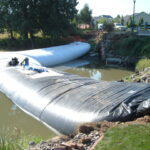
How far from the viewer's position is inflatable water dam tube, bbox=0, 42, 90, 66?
14609mm

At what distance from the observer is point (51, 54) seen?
16391 mm

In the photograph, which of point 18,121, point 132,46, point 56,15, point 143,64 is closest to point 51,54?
point 56,15

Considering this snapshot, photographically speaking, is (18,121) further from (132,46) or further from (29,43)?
(29,43)

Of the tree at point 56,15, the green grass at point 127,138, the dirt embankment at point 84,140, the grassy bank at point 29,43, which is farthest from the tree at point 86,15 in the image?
the green grass at point 127,138

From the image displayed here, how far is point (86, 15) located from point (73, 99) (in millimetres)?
27851

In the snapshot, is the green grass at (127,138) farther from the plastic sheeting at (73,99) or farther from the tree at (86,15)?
the tree at (86,15)

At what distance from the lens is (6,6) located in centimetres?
1980

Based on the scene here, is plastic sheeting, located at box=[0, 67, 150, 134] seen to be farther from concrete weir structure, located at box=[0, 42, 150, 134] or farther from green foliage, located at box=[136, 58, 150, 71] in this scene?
green foliage, located at box=[136, 58, 150, 71]

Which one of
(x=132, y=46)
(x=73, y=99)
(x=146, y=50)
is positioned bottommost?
(x=73, y=99)

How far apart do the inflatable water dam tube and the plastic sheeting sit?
201 inches

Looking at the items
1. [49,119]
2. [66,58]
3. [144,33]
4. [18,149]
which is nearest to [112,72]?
[66,58]

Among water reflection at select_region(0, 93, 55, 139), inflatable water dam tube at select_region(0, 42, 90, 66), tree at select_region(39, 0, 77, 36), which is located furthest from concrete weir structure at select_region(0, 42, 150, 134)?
tree at select_region(39, 0, 77, 36)

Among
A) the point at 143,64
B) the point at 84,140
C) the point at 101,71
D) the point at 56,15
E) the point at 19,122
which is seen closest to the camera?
the point at 84,140

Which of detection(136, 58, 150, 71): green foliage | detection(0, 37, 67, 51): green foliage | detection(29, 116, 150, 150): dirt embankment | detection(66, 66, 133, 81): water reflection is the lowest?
detection(66, 66, 133, 81): water reflection
